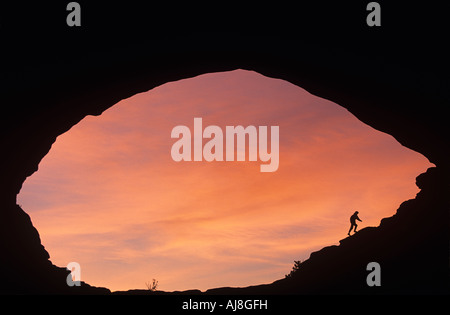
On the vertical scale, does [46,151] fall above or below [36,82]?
below

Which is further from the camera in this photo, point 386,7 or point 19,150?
point 19,150

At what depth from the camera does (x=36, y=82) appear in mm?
16844

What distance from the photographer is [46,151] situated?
68.5 ft

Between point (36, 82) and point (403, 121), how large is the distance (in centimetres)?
1313

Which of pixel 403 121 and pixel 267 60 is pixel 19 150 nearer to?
pixel 267 60

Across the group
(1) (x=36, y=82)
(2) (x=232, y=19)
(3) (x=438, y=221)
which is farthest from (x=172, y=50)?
(3) (x=438, y=221)

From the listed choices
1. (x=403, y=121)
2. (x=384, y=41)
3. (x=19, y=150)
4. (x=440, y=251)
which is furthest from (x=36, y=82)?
(x=440, y=251)
